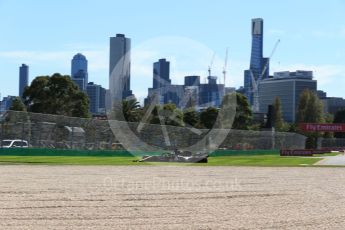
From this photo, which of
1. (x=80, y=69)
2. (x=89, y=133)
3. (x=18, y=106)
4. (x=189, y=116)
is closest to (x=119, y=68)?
(x=89, y=133)

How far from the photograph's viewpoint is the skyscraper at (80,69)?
129m

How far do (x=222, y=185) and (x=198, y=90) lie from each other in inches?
660

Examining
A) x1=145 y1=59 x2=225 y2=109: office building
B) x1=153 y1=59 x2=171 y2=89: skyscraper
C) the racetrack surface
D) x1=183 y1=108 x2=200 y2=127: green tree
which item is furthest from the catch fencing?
the racetrack surface

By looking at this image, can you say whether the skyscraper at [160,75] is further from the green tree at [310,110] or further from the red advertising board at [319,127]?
the green tree at [310,110]

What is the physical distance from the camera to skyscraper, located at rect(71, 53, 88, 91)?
129m

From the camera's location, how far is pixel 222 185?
1046 inches

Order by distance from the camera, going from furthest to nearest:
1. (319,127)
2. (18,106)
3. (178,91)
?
1. (319,127)
2. (18,106)
3. (178,91)

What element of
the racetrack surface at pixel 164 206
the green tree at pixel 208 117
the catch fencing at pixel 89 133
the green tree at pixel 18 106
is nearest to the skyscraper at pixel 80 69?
the green tree at pixel 18 106

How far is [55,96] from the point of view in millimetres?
115875

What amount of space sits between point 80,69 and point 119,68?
330 feet

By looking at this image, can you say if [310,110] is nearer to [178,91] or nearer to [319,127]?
→ [319,127]

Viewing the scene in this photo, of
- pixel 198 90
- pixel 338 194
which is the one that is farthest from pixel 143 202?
pixel 198 90

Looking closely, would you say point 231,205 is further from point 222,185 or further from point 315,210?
point 222,185

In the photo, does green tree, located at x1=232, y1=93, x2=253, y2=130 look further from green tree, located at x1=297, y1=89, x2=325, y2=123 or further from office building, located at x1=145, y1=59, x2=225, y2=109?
office building, located at x1=145, y1=59, x2=225, y2=109
